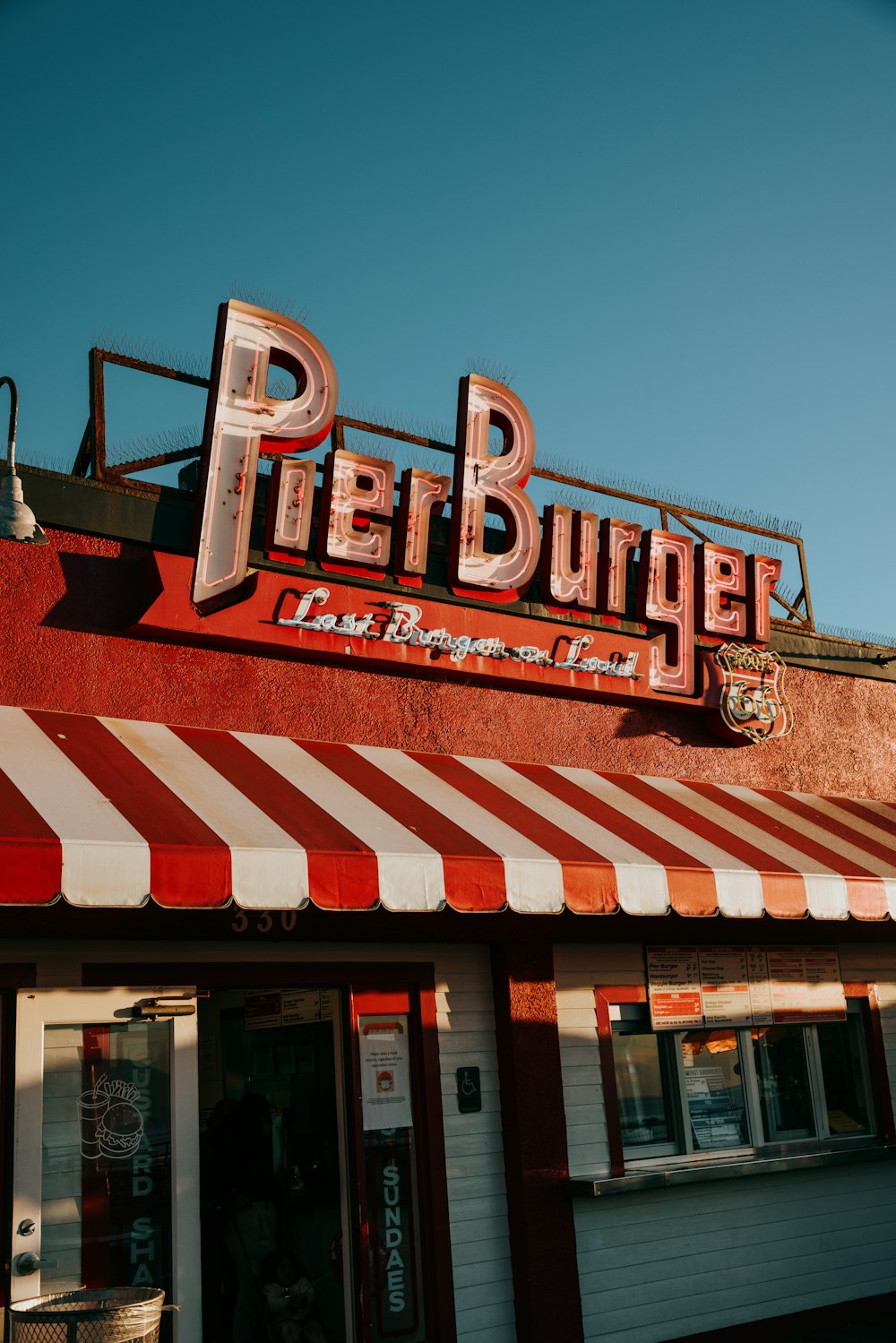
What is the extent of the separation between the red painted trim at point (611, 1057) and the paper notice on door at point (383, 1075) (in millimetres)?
1485

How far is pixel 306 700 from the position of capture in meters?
7.78

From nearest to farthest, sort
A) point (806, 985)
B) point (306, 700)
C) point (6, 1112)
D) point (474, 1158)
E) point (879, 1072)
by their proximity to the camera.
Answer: point (6, 1112), point (474, 1158), point (306, 700), point (806, 985), point (879, 1072)

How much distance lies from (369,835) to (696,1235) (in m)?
4.11

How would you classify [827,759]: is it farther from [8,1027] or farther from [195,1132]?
[8,1027]

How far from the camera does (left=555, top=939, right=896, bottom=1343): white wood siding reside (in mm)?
7746

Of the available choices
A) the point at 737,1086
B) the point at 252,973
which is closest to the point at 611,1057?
the point at 737,1086

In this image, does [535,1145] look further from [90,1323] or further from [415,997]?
[90,1323]

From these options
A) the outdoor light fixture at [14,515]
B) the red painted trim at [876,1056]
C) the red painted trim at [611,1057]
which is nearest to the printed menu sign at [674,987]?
the red painted trim at [611,1057]

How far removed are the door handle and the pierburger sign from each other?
3334mm

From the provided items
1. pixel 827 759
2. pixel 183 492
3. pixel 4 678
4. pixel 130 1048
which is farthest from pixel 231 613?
pixel 827 759

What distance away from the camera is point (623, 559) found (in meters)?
9.49

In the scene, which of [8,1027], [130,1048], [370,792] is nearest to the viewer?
[8,1027]

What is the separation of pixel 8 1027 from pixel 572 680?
4608 mm

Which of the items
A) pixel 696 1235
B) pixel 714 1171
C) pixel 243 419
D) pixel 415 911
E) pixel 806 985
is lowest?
pixel 696 1235
